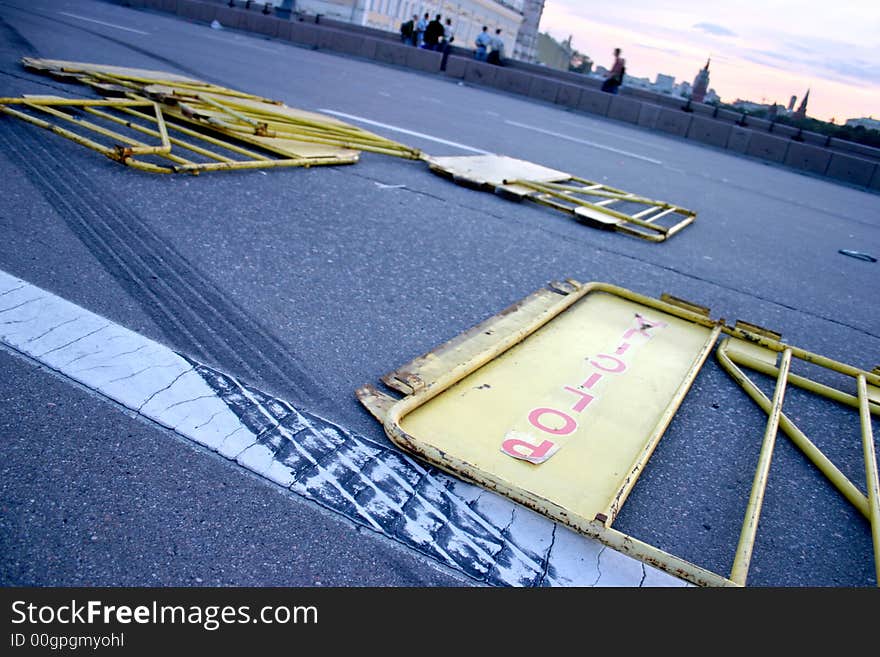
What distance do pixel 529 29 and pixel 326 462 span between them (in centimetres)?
10466

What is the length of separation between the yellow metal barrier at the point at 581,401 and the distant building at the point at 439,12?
31299mm

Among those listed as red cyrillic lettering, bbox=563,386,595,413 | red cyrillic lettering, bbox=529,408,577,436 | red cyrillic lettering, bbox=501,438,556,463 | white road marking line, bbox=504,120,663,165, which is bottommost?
red cyrillic lettering, bbox=501,438,556,463

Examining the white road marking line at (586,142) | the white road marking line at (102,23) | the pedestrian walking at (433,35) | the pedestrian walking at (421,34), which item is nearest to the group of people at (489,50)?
the pedestrian walking at (433,35)

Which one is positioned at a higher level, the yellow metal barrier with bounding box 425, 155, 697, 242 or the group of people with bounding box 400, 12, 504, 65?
the group of people with bounding box 400, 12, 504, 65

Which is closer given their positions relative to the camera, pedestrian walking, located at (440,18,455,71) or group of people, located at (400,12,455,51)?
pedestrian walking, located at (440,18,455,71)

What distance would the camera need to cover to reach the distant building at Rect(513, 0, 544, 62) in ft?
310

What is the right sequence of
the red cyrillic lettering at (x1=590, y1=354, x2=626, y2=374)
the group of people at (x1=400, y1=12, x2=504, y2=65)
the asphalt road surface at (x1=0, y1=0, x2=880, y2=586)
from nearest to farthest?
the asphalt road surface at (x1=0, y1=0, x2=880, y2=586)
the red cyrillic lettering at (x1=590, y1=354, x2=626, y2=374)
the group of people at (x1=400, y1=12, x2=504, y2=65)

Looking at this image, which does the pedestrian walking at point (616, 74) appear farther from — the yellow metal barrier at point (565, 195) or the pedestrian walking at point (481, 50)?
the yellow metal barrier at point (565, 195)

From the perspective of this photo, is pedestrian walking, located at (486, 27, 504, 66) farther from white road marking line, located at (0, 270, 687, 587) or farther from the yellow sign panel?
white road marking line, located at (0, 270, 687, 587)

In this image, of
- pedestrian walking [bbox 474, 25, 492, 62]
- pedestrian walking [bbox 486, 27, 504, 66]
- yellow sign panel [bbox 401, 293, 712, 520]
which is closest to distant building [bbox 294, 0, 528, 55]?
pedestrian walking [bbox 474, 25, 492, 62]

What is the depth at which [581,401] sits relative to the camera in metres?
2.57

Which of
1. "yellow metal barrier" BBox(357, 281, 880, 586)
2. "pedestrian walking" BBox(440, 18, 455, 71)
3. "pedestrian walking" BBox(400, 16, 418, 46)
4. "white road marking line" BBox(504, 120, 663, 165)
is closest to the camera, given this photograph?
"yellow metal barrier" BBox(357, 281, 880, 586)

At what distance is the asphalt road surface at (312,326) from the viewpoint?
1.63 m

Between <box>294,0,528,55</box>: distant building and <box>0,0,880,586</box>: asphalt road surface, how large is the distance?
29.6 metres
